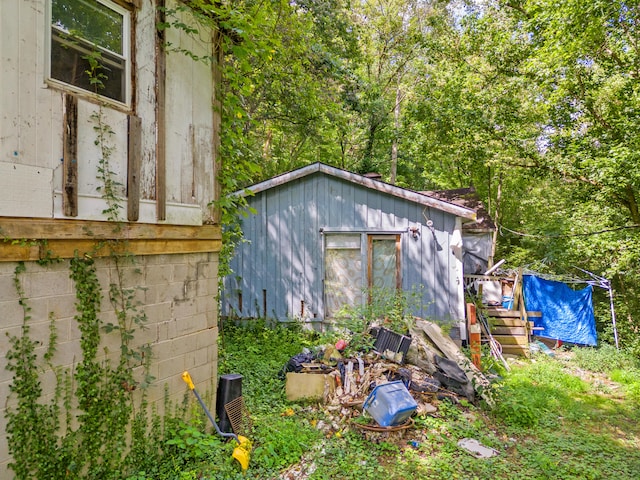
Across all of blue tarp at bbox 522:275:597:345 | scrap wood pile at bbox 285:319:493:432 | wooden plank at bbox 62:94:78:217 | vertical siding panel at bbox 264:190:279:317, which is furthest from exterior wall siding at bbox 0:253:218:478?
blue tarp at bbox 522:275:597:345

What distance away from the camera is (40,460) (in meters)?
2.66

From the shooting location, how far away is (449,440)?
14.9 feet

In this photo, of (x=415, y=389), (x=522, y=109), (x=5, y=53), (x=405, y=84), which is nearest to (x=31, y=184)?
(x=5, y=53)

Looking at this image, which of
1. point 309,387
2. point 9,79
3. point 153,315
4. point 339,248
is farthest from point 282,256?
point 9,79

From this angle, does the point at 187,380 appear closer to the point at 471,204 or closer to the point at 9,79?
the point at 9,79

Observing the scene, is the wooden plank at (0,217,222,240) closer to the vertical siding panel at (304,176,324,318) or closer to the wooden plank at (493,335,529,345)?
the vertical siding panel at (304,176,324,318)

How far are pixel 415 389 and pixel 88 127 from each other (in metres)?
5.06

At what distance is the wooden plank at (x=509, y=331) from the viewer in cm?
872

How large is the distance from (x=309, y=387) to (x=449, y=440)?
191cm

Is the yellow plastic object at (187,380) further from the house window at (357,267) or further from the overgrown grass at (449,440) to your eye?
the house window at (357,267)

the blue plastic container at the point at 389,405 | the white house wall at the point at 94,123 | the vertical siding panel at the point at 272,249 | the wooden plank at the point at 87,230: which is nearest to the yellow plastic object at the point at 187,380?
the wooden plank at the point at 87,230

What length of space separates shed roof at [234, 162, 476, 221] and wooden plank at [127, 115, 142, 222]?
13.8ft

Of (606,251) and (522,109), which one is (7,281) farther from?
(606,251)

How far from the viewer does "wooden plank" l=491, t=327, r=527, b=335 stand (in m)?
8.72
